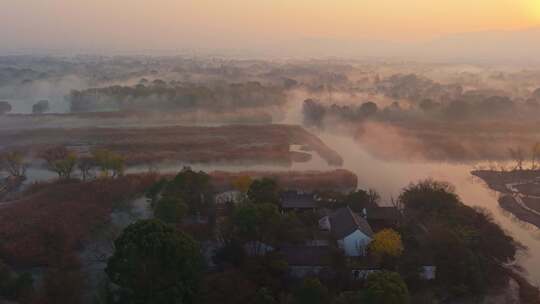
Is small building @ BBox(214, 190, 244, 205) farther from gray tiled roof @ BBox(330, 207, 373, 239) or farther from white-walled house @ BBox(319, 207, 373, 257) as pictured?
white-walled house @ BBox(319, 207, 373, 257)

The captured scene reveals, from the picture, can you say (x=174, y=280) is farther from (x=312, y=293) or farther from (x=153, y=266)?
(x=312, y=293)

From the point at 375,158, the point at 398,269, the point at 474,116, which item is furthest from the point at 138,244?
the point at 474,116

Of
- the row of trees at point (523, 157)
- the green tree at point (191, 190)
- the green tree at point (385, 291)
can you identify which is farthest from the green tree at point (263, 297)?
the row of trees at point (523, 157)

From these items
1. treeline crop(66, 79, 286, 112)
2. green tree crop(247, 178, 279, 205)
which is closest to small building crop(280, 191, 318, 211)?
green tree crop(247, 178, 279, 205)

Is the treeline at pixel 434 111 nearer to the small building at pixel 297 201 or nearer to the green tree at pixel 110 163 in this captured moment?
the green tree at pixel 110 163

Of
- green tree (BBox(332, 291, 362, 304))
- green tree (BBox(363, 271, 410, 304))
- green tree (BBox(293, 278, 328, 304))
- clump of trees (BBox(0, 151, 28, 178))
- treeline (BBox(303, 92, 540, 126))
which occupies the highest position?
treeline (BBox(303, 92, 540, 126))

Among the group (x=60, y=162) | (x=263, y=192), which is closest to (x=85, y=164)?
(x=60, y=162)

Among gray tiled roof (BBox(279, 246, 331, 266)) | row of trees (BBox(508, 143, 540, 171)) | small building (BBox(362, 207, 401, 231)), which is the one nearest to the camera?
gray tiled roof (BBox(279, 246, 331, 266))
